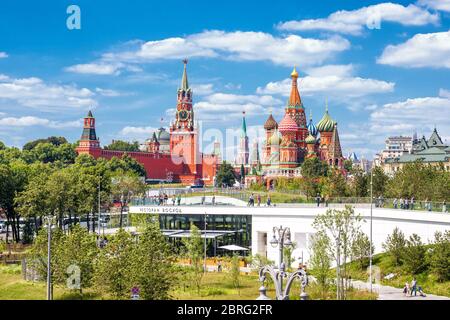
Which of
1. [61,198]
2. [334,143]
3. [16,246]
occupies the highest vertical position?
[334,143]

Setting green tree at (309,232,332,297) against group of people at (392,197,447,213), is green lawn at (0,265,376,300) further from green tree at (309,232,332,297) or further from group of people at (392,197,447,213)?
group of people at (392,197,447,213)

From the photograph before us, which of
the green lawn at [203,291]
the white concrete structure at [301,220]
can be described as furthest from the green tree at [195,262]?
the white concrete structure at [301,220]

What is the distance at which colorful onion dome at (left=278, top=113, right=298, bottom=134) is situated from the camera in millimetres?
129500

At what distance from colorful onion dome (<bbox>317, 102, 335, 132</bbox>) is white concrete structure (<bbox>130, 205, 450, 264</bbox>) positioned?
296 feet

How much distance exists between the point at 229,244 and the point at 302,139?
84.6 meters

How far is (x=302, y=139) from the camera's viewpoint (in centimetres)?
13462

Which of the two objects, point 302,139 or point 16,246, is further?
point 302,139

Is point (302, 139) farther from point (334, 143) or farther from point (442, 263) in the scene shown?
point (442, 263)

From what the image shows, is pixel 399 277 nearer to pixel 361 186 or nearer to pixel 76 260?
pixel 76 260

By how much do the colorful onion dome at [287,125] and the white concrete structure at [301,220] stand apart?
7556 cm

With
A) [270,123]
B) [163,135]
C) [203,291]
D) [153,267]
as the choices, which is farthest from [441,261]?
[163,135]

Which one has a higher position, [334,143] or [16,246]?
[334,143]

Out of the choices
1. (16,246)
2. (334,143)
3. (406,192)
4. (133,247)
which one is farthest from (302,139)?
(133,247)

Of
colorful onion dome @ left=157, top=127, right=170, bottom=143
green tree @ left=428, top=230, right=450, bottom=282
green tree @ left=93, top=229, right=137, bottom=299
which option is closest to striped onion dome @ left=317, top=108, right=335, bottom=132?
colorful onion dome @ left=157, top=127, right=170, bottom=143
